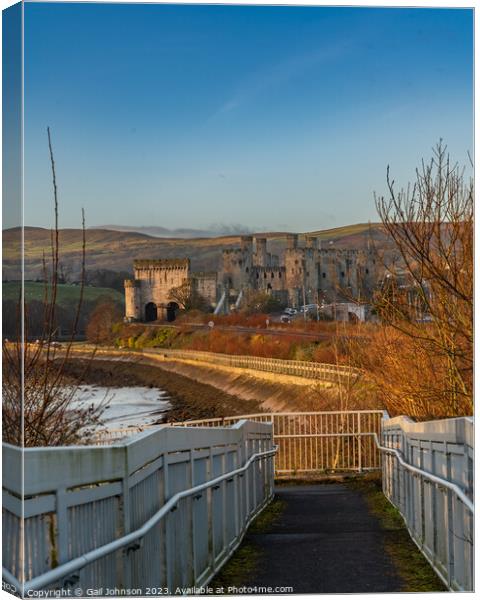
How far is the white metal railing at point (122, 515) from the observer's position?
15.3ft

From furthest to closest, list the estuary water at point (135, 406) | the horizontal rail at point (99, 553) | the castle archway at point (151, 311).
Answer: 1. the estuary water at point (135, 406)
2. the castle archway at point (151, 311)
3. the horizontal rail at point (99, 553)

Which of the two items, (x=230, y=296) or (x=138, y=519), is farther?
(x=230, y=296)

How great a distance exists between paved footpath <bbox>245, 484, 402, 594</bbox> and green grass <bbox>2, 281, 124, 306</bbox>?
2723 millimetres

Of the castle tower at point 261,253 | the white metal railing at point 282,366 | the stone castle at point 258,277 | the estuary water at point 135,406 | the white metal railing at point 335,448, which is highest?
the castle tower at point 261,253

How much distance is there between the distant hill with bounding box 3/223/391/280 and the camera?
7.60 m

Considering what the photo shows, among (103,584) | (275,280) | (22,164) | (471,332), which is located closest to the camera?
(103,584)

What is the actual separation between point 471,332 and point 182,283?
5.57m

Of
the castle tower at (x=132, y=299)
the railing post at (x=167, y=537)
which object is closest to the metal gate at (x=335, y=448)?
the castle tower at (x=132, y=299)

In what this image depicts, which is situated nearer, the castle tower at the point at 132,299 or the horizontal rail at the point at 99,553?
the horizontal rail at the point at 99,553

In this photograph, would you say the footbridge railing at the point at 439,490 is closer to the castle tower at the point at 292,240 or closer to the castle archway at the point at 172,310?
the castle tower at the point at 292,240

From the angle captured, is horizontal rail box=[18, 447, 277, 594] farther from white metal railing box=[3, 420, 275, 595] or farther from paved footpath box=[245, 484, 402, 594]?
paved footpath box=[245, 484, 402, 594]

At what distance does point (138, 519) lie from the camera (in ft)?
19.8

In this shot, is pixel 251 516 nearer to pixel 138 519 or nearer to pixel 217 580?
pixel 217 580

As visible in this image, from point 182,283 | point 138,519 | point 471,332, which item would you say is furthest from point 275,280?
point 138,519
